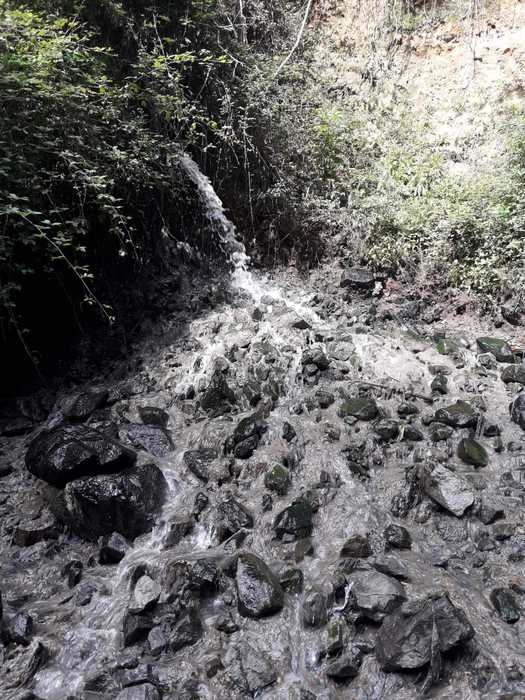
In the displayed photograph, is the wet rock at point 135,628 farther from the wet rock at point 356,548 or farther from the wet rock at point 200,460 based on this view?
the wet rock at point 356,548

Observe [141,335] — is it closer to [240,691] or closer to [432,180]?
[240,691]

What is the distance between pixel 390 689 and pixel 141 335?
5572 millimetres

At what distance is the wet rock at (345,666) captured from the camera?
3168 millimetres

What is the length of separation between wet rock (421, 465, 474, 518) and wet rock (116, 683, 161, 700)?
2.91 metres

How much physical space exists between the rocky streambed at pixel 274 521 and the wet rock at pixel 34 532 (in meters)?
0.02

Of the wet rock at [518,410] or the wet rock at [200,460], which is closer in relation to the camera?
the wet rock at [200,460]

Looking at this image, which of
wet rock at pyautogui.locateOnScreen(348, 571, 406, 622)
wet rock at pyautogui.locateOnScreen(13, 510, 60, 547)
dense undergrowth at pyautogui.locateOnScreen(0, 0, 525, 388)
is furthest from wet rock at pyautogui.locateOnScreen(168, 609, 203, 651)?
dense undergrowth at pyautogui.locateOnScreen(0, 0, 525, 388)

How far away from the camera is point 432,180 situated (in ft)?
26.1

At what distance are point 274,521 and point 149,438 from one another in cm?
193

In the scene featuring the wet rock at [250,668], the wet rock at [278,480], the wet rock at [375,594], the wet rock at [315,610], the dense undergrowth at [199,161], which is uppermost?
the dense undergrowth at [199,161]

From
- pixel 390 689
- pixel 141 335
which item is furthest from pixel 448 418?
pixel 141 335

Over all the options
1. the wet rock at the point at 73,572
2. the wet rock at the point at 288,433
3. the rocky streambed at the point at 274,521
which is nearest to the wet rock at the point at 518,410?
the rocky streambed at the point at 274,521

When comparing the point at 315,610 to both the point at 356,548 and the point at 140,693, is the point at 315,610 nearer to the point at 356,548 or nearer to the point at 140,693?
the point at 356,548

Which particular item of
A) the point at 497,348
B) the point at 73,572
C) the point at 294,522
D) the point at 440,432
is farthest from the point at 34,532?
the point at 497,348
